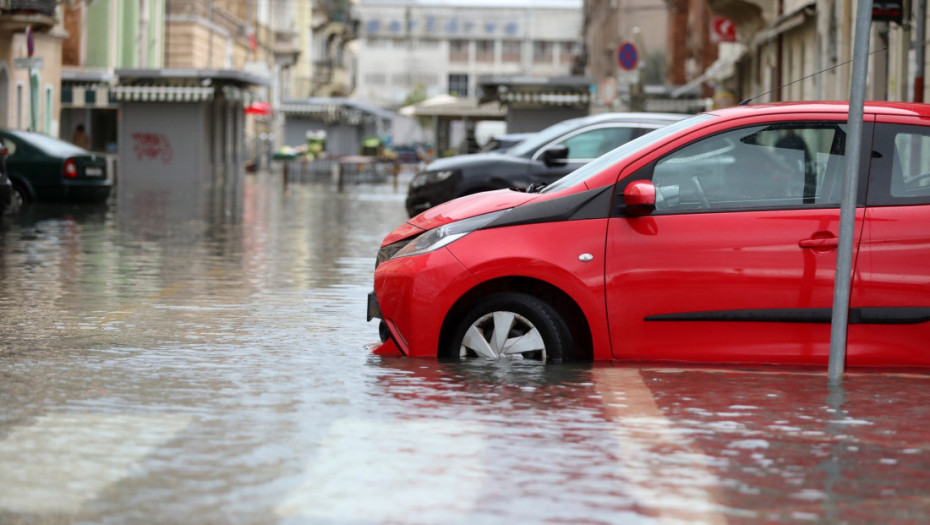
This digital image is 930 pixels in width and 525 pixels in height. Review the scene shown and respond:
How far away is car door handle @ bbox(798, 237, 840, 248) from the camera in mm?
8086

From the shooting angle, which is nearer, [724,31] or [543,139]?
[543,139]

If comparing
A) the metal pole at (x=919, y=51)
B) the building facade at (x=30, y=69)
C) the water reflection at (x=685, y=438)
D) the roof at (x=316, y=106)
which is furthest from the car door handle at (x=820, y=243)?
the roof at (x=316, y=106)

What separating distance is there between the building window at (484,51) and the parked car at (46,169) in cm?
12882

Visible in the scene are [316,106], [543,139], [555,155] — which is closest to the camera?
[555,155]

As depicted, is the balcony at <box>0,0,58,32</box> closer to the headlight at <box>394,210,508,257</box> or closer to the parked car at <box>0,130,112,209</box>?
the parked car at <box>0,130,112,209</box>

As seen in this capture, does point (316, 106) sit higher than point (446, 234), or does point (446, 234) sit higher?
point (316, 106)

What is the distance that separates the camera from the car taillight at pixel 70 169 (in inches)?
1091

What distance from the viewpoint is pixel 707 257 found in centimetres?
815

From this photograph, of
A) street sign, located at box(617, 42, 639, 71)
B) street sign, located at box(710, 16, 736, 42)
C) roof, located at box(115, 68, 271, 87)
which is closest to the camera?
street sign, located at box(617, 42, 639, 71)

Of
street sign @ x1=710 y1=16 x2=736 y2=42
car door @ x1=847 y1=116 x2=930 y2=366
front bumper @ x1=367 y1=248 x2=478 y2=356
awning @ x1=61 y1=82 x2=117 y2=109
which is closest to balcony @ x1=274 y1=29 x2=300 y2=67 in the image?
awning @ x1=61 y1=82 x2=117 y2=109

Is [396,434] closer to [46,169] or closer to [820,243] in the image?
[820,243]

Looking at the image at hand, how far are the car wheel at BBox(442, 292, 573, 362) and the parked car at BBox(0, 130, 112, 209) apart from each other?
1975 cm

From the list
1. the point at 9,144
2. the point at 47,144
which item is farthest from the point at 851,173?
the point at 47,144

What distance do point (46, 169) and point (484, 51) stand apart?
5114 inches
